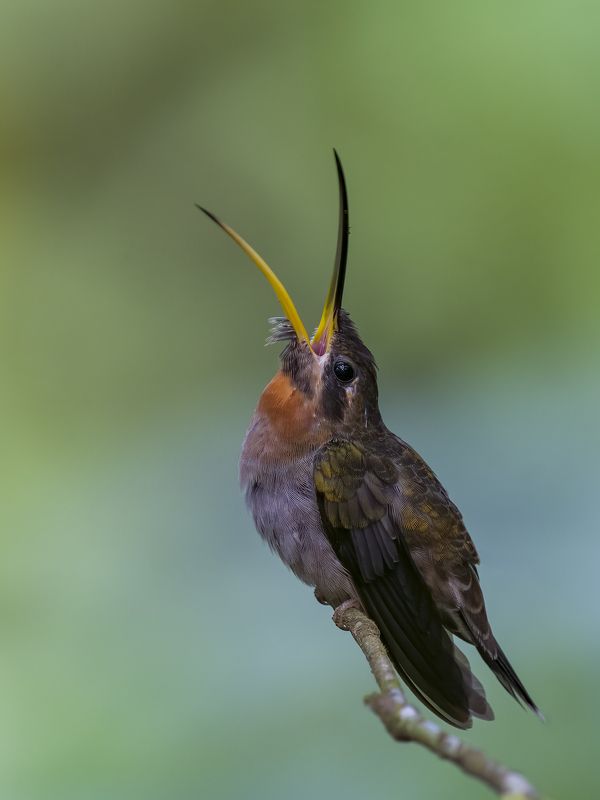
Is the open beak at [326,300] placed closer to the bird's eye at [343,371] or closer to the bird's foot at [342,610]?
the bird's eye at [343,371]

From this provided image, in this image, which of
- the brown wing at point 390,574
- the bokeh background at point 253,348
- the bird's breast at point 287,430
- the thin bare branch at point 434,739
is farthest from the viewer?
the bokeh background at point 253,348

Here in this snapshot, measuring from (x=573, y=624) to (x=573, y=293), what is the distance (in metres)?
2.44

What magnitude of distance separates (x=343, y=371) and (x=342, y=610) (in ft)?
2.36

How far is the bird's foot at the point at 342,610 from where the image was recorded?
2.86 m

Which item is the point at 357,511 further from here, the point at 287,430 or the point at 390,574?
the point at 287,430

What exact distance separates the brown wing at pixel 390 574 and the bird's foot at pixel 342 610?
9 cm

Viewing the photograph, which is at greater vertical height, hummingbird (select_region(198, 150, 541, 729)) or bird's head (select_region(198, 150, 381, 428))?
bird's head (select_region(198, 150, 381, 428))

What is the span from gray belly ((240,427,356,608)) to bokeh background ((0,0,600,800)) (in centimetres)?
103

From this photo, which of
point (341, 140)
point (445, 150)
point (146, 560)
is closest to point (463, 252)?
point (445, 150)

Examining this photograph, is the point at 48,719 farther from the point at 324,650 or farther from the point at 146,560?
→ the point at 324,650

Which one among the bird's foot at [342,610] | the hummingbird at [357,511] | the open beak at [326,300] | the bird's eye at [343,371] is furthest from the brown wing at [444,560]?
the open beak at [326,300]

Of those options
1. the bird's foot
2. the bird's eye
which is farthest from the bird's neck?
the bird's foot

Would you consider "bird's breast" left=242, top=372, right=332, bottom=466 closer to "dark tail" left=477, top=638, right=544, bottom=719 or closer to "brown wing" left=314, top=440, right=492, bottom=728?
"brown wing" left=314, top=440, right=492, bottom=728

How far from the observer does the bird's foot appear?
9.37 ft
